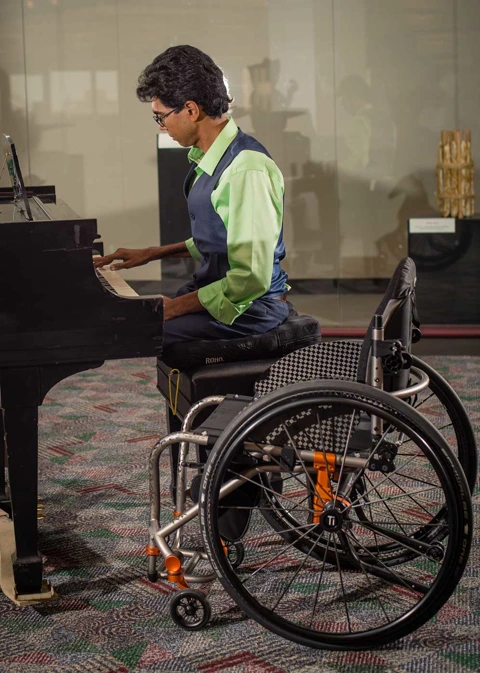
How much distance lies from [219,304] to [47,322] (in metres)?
0.52

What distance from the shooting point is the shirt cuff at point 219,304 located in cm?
238

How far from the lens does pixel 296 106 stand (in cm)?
→ 555

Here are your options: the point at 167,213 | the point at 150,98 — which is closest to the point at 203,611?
the point at 150,98

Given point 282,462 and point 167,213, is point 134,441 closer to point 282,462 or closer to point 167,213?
point 282,462

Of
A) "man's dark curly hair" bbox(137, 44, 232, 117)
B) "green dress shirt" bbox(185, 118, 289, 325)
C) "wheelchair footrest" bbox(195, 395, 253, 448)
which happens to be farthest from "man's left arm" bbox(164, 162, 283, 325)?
"wheelchair footrest" bbox(195, 395, 253, 448)

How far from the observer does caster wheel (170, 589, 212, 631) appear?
1972 mm

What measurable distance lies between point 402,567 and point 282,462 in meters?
0.62

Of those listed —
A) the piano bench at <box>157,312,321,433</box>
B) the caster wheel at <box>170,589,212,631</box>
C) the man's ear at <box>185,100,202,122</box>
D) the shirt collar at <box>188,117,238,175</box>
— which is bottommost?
the caster wheel at <box>170,589,212,631</box>

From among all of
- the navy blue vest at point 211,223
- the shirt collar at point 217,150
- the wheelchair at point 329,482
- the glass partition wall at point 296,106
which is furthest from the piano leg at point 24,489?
the glass partition wall at point 296,106

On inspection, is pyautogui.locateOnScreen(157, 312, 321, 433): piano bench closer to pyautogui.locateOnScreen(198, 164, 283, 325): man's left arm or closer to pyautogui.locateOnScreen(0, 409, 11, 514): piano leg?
pyautogui.locateOnScreen(198, 164, 283, 325): man's left arm

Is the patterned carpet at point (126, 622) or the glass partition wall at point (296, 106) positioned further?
the glass partition wall at point (296, 106)

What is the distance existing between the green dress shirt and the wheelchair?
0.27 m

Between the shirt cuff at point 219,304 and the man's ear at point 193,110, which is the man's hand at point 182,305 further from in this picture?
the man's ear at point 193,110

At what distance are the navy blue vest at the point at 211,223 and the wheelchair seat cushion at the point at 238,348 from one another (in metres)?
0.13
